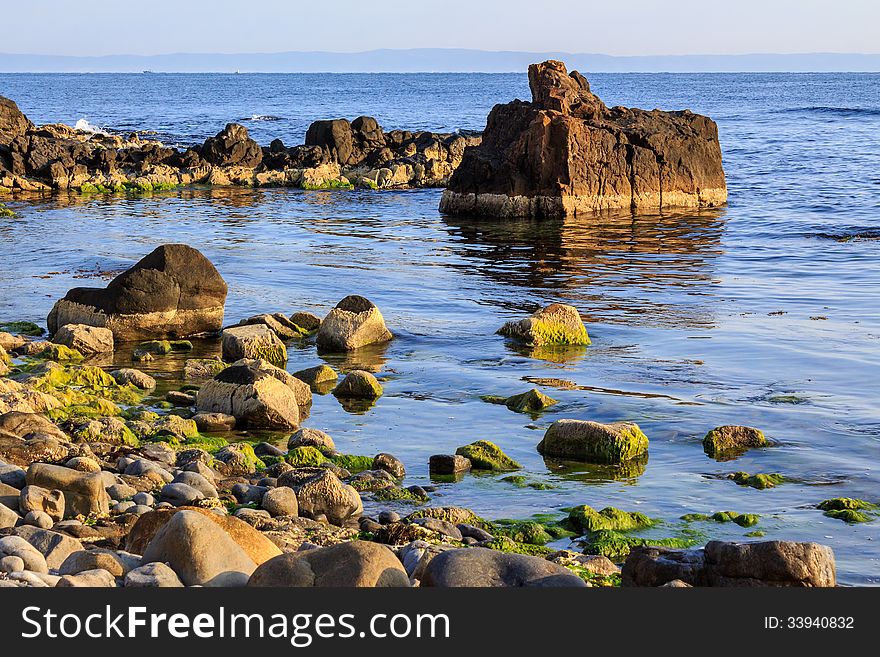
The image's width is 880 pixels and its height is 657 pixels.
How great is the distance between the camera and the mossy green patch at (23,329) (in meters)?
18.7

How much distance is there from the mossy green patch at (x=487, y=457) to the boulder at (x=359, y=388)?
3.33 m

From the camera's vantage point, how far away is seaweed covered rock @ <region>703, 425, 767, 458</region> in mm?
12320

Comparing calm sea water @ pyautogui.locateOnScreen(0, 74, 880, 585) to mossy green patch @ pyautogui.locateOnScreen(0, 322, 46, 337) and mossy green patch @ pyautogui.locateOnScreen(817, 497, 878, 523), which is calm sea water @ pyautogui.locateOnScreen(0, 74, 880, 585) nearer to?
mossy green patch @ pyautogui.locateOnScreen(817, 497, 878, 523)

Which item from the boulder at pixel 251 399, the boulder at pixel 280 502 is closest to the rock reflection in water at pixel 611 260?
the boulder at pixel 251 399

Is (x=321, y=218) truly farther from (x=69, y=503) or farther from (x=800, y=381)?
(x=69, y=503)

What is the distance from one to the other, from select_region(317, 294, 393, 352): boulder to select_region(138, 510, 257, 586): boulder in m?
11.4

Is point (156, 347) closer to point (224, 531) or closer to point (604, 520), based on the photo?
point (604, 520)

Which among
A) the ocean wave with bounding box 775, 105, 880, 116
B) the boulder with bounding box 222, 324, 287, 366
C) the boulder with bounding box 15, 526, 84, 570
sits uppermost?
the ocean wave with bounding box 775, 105, 880, 116

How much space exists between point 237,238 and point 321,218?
20.5 ft

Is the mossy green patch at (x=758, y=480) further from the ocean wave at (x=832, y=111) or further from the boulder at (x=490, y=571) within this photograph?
the ocean wave at (x=832, y=111)

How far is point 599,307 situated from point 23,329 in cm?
1102

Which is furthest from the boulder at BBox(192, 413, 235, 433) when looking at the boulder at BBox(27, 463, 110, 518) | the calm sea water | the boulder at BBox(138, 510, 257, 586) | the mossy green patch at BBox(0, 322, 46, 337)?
the mossy green patch at BBox(0, 322, 46, 337)

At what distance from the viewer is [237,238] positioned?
109ft

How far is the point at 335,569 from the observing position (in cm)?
631
